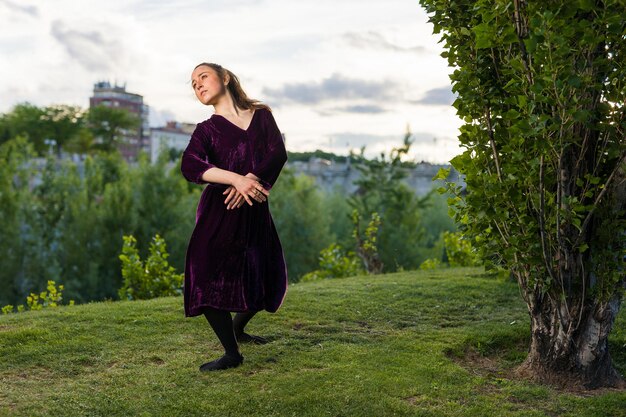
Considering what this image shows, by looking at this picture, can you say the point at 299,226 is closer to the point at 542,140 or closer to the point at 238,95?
the point at 238,95

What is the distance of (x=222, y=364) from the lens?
5.63 meters

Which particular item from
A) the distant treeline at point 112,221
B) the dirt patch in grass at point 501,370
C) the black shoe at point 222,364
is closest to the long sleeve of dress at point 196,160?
the black shoe at point 222,364

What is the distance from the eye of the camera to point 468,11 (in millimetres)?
5355

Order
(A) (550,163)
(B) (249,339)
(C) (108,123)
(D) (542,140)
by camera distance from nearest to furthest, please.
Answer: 1. (D) (542,140)
2. (A) (550,163)
3. (B) (249,339)
4. (C) (108,123)

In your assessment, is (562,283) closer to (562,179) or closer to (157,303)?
(562,179)

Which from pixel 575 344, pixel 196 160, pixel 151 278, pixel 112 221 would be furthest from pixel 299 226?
pixel 575 344

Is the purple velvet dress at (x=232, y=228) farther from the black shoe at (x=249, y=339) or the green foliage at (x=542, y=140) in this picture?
the green foliage at (x=542, y=140)

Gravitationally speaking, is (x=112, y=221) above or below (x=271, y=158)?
below

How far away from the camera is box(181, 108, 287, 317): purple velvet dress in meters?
5.52

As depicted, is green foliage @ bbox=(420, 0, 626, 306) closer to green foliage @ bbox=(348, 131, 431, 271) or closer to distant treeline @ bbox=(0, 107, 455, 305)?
distant treeline @ bbox=(0, 107, 455, 305)

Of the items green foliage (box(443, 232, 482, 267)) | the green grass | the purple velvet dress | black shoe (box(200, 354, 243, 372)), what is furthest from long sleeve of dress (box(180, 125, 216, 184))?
green foliage (box(443, 232, 482, 267))

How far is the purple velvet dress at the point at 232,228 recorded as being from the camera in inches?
217

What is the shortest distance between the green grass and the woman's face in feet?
6.85

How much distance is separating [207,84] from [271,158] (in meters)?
0.77
